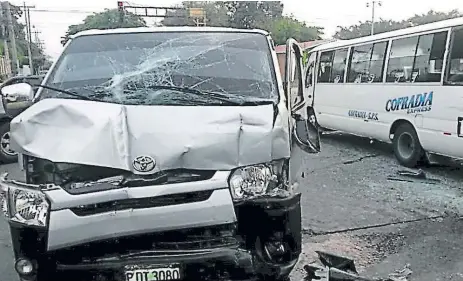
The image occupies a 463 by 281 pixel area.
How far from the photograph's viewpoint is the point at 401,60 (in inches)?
360

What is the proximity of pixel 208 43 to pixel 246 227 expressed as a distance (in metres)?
1.95

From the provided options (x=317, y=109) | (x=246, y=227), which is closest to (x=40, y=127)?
(x=246, y=227)

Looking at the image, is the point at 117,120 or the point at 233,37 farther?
the point at 233,37

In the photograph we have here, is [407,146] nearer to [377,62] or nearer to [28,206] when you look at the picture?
[377,62]

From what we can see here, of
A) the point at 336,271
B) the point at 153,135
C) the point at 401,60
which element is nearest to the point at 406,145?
the point at 401,60

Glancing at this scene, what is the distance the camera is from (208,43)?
184 inches

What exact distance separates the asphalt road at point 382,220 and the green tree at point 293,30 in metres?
48.6

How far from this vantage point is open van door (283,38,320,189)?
4195 millimetres

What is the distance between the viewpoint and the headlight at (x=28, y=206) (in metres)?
3.21

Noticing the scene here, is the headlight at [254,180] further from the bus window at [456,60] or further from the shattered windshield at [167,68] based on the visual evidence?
the bus window at [456,60]

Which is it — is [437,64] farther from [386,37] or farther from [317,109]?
[317,109]

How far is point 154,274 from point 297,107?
1.87m

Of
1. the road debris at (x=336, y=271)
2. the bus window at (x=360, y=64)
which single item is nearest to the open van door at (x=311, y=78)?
the bus window at (x=360, y=64)

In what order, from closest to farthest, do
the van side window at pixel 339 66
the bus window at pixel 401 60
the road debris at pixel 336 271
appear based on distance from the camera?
the road debris at pixel 336 271, the bus window at pixel 401 60, the van side window at pixel 339 66
